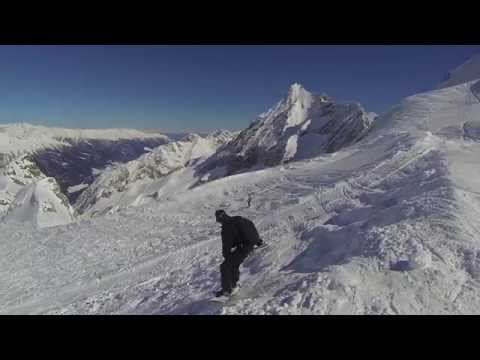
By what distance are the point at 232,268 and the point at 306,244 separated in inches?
165

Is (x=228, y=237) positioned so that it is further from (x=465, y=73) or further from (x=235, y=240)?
(x=465, y=73)

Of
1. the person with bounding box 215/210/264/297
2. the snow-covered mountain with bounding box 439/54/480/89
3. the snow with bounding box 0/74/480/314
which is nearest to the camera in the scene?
the snow with bounding box 0/74/480/314

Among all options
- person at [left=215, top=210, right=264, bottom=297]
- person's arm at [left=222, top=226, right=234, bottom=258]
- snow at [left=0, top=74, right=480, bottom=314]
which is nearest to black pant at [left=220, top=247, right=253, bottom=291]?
person at [left=215, top=210, right=264, bottom=297]

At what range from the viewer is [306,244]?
37.8 feet

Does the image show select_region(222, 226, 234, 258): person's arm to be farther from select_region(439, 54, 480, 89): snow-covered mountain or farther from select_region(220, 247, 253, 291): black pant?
select_region(439, 54, 480, 89): snow-covered mountain

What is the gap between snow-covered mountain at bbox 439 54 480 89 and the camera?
50.1 metres

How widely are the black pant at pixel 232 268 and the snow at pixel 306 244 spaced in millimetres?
380

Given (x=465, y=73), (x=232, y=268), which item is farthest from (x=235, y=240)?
(x=465, y=73)

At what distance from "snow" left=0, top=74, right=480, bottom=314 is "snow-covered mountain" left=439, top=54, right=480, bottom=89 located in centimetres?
2676

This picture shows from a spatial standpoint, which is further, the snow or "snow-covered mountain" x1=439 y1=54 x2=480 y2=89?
"snow-covered mountain" x1=439 y1=54 x2=480 y2=89

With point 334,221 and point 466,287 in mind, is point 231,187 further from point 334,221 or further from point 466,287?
point 466,287

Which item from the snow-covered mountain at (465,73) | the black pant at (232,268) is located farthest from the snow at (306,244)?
the snow-covered mountain at (465,73)

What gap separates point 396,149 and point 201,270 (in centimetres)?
1322
